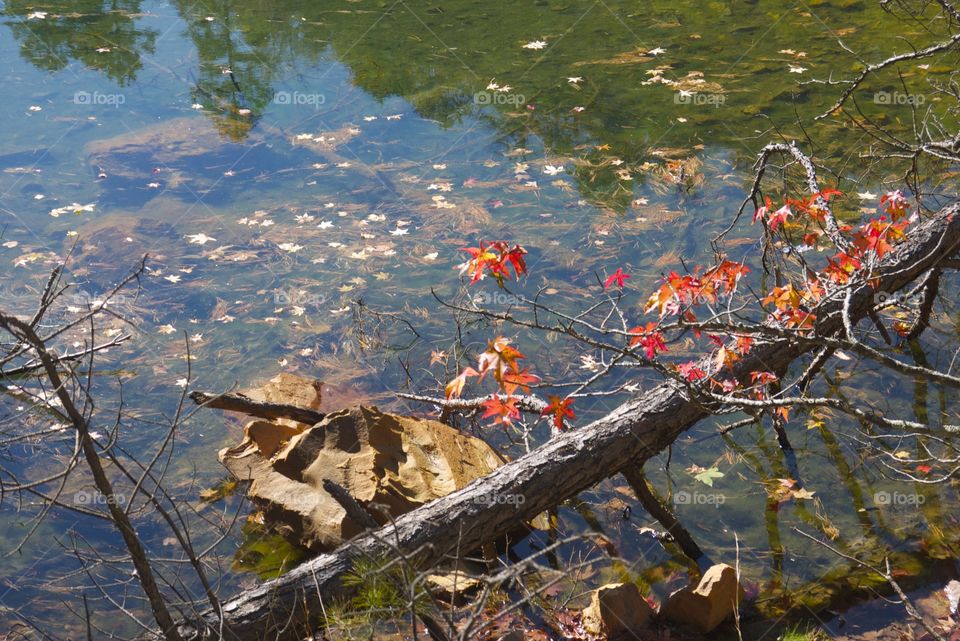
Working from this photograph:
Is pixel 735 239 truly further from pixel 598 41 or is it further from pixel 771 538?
pixel 598 41

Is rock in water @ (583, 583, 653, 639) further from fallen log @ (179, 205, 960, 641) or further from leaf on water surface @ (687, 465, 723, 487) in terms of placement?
leaf on water surface @ (687, 465, 723, 487)

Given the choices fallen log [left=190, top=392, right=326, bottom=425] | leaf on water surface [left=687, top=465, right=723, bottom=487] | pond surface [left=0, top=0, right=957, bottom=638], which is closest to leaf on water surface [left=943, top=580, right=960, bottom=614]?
pond surface [left=0, top=0, right=957, bottom=638]

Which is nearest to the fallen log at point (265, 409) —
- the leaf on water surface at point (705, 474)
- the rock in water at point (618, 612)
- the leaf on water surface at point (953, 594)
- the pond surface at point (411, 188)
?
the pond surface at point (411, 188)

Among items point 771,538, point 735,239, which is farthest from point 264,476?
point 735,239

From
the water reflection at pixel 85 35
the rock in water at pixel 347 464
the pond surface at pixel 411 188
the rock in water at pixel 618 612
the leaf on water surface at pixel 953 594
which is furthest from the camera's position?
the water reflection at pixel 85 35

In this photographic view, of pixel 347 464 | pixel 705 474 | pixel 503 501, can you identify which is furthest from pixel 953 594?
pixel 347 464

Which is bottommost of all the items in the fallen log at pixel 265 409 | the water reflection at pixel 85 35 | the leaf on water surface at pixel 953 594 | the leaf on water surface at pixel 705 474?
the leaf on water surface at pixel 705 474

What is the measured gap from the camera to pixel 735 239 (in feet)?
24.3

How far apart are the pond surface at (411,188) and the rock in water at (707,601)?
35 centimetres

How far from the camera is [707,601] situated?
3883 millimetres

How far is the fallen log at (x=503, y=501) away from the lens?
12.0ft

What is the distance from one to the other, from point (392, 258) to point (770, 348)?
368 centimetres

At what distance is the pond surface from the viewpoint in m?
4.97

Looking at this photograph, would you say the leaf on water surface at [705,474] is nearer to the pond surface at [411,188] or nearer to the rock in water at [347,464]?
the pond surface at [411,188]
